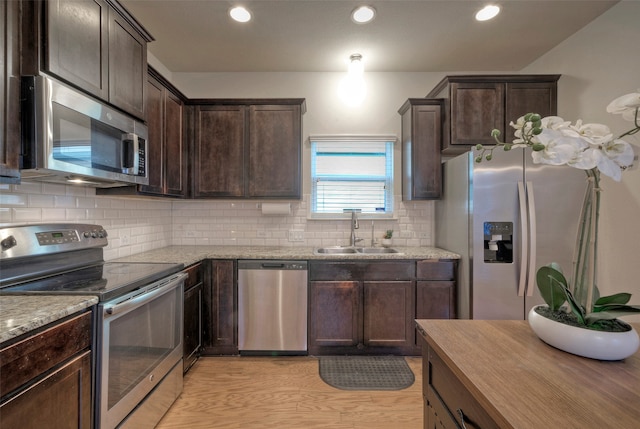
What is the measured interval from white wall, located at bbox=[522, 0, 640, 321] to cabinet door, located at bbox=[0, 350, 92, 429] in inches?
129

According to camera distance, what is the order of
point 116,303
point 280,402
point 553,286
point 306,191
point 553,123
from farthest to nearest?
point 306,191, point 280,402, point 116,303, point 553,286, point 553,123

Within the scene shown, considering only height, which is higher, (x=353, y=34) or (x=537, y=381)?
(x=353, y=34)

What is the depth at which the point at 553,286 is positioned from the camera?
937mm

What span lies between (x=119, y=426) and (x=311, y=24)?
292 cm

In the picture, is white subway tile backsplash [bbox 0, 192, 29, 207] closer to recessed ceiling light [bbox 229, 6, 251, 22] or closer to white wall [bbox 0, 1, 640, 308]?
white wall [bbox 0, 1, 640, 308]

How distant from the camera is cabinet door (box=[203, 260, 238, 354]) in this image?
8.34 feet

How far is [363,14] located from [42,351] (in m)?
2.71

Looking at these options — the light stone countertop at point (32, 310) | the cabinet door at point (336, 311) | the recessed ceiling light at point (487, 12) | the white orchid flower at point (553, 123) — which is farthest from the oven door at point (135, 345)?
A: the recessed ceiling light at point (487, 12)

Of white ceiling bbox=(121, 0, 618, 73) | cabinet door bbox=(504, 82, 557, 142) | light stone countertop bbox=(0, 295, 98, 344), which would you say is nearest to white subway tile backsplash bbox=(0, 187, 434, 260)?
cabinet door bbox=(504, 82, 557, 142)

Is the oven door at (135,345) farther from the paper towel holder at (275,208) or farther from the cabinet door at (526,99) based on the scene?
the cabinet door at (526,99)

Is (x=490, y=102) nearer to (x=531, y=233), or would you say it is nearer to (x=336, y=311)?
(x=531, y=233)

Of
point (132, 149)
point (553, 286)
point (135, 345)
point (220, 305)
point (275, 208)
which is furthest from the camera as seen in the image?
point (275, 208)

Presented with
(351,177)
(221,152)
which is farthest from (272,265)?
(351,177)

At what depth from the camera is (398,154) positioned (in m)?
3.22
